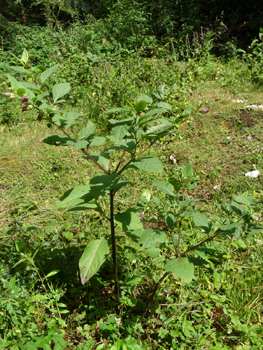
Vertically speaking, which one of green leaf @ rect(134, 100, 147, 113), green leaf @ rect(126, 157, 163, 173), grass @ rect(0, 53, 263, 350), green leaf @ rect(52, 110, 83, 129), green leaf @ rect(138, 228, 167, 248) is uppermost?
green leaf @ rect(134, 100, 147, 113)

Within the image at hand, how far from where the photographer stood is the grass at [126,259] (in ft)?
4.77

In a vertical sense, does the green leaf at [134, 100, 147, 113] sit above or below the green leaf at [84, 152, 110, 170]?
above

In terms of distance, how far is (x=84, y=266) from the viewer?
3.85 ft

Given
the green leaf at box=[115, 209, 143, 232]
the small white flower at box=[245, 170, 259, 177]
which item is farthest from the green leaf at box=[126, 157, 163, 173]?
the small white flower at box=[245, 170, 259, 177]

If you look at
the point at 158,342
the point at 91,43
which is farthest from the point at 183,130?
the point at 91,43

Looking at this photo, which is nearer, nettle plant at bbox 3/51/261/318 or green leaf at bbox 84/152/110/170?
nettle plant at bbox 3/51/261/318

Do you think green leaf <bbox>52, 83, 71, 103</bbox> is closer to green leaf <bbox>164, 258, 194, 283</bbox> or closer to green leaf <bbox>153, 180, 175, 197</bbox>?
green leaf <bbox>153, 180, 175, 197</bbox>

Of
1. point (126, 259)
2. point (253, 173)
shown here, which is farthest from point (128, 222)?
point (253, 173)

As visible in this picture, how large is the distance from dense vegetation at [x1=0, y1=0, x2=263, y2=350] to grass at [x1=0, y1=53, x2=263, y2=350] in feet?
0.04

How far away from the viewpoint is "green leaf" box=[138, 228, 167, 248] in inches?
42.1

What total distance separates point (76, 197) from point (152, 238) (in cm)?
39

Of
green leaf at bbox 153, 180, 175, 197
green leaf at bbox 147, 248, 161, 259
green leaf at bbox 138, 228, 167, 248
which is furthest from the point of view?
green leaf at bbox 147, 248, 161, 259

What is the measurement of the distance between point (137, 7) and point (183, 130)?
246 inches

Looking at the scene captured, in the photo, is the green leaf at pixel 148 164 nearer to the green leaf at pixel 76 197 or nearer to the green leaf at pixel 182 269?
the green leaf at pixel 76 197
